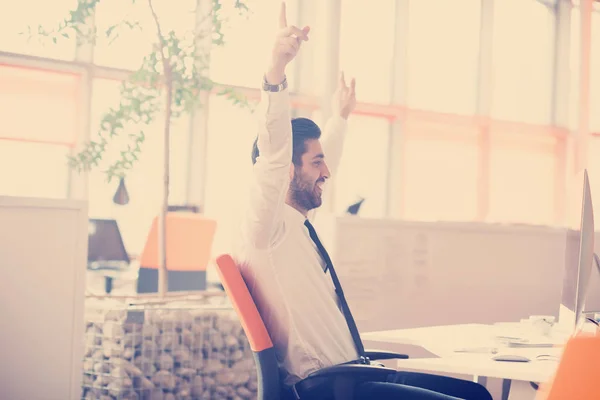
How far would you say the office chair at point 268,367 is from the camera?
1.85 m

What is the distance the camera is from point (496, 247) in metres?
4.49

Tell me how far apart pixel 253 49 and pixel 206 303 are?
193 inches

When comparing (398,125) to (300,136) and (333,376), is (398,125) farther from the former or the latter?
(333,376)

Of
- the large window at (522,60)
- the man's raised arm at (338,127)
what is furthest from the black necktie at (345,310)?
the large window at (522,60)

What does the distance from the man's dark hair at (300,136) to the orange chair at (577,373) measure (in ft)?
4.03

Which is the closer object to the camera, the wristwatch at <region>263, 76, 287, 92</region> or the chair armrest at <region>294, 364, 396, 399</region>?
the chair armrest at <region>294, 364, 396, 399</region>

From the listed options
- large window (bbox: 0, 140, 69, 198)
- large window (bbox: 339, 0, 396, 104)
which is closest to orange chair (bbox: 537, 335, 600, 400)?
large window (bbox: 0, 140, 69, 198)

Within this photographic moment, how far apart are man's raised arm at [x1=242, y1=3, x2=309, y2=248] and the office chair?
0.16 meters

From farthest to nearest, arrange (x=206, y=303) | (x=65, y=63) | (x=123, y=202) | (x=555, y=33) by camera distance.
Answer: (x=555, y=33) → (x=65, y=63) → (x=123, y=202) → (x=206, y=303)

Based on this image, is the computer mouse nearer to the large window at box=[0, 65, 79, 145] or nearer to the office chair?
the office chair

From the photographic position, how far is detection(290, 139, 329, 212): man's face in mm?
2270

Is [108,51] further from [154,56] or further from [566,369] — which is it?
[566,369]

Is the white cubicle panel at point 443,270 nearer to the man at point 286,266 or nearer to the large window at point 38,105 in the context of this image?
the man at point 286,266

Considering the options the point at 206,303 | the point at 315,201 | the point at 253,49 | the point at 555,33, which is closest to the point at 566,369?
the point at 315,201
